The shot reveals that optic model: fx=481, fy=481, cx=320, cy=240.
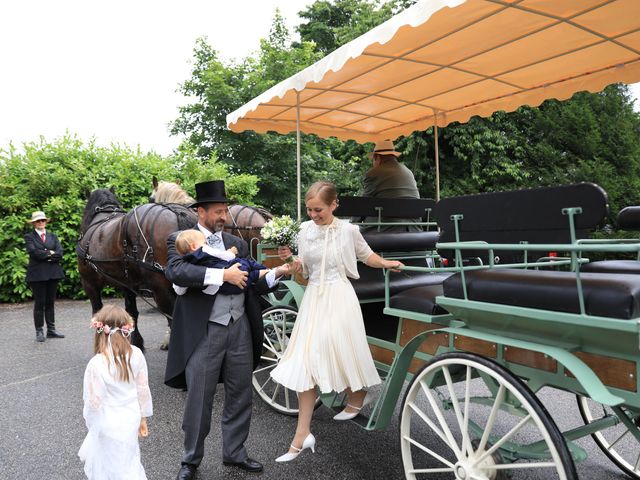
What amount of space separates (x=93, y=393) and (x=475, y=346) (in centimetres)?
194

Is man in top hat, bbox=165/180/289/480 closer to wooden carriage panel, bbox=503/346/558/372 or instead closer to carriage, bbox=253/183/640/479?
carriage, bbox=253/183/640/479

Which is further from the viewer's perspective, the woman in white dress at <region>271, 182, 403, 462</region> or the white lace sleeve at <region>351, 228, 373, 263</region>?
the white lace sleeve at <region>351, 228, 373, 263</region>

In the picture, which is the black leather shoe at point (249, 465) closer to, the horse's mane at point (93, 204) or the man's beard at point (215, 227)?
the man's beard at point (215, 227)

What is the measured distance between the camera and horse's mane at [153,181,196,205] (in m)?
5.82

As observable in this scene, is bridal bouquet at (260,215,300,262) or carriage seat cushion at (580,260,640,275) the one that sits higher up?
bridal bouquet at (260,215,300,262)

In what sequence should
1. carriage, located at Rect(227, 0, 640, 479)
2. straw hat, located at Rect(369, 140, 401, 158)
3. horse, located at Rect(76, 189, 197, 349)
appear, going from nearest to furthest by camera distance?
carriage, located at Rect(227, 0, 640, 479)
straw hat, located at Rect(369, 140, 401, 158)
horse, located at Rect(76, 189, 197, 349)

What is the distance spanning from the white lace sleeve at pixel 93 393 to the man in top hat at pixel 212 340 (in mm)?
629

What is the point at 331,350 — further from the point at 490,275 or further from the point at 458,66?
the point at 458,66

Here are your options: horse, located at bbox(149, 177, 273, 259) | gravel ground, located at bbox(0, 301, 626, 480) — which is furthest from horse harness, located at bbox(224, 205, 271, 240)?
gravel ground, located at bbox(0, 301, 626, 480)

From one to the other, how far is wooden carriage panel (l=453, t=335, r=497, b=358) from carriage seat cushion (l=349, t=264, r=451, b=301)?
1025mm

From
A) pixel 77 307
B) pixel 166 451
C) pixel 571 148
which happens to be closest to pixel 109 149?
pixel 77 307

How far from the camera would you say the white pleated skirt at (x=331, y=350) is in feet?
9.60

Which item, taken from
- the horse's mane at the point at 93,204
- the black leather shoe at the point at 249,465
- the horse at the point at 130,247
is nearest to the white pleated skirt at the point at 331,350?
the black leather shoe at the point at 249,465

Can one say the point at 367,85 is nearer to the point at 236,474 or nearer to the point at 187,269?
the point at 187,269
